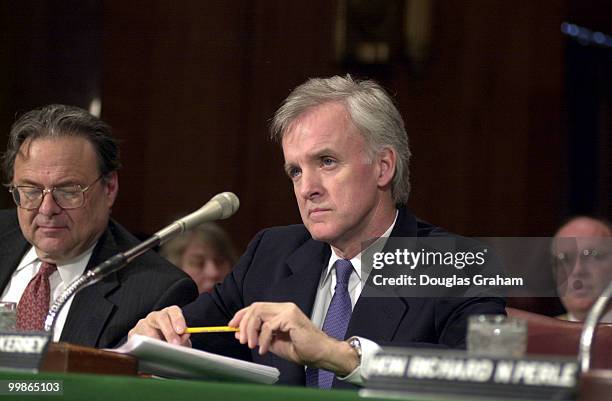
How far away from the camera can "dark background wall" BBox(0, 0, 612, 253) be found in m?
3.63

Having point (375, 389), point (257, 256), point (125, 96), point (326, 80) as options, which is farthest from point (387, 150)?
point (125, 96)

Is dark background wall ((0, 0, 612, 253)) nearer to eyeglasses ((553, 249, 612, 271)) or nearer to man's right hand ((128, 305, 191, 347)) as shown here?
eyeglasses ((553, 249, 612, 271))

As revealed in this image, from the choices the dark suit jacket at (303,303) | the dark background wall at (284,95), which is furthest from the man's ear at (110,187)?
the dark background wall at (284,95)

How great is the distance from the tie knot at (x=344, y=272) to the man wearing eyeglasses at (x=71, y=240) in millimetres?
508

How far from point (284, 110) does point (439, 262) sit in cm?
56

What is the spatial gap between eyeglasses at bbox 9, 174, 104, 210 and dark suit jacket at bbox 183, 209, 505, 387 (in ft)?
1.76

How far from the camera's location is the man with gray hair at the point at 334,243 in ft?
8.08

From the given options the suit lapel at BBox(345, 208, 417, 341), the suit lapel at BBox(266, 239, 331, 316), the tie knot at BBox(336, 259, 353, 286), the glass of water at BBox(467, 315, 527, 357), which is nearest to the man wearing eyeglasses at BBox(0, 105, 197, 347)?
the suit lapel at BBox(266, 239, 331, 316)

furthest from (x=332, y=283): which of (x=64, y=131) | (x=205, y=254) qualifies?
(x=205, y=254)

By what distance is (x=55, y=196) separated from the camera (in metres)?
3.03

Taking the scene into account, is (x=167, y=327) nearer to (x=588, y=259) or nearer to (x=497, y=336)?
(x=497, y=336)

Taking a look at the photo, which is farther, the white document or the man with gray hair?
the man with gray hair

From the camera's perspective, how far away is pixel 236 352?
8.77ft

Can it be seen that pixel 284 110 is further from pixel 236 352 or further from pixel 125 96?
pixel 125 96
